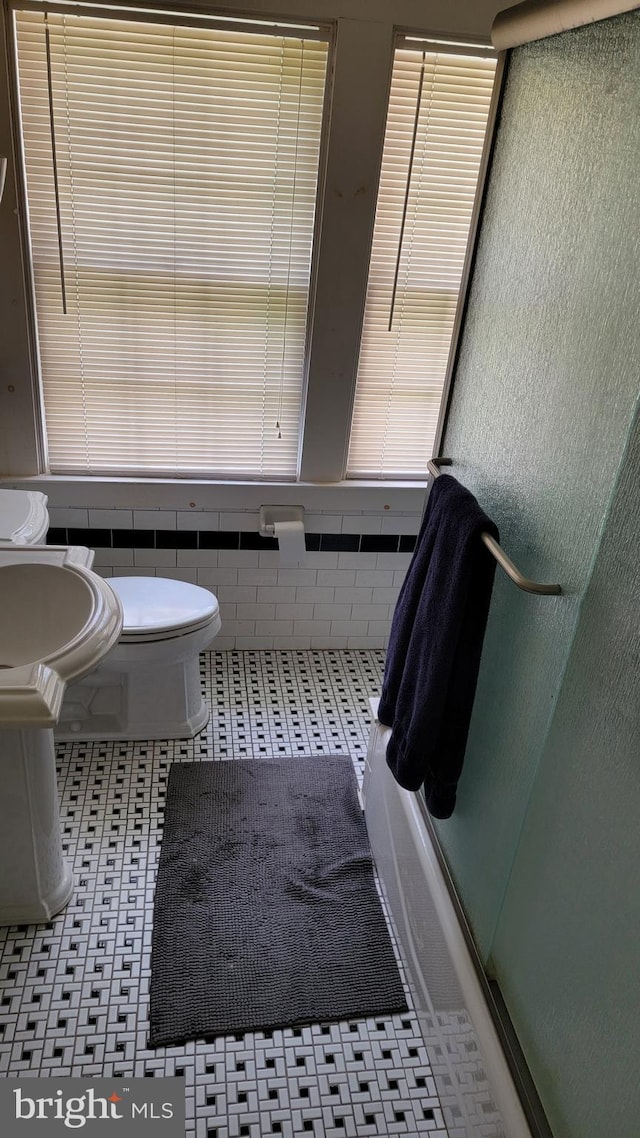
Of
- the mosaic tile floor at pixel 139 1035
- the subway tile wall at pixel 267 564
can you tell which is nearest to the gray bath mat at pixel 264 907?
the mosaic tile floor at pixel 139 1035

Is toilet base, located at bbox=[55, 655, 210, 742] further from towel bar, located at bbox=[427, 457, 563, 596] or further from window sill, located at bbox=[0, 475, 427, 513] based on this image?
towel bar, located at bbox=[427, 457, 563, 596]

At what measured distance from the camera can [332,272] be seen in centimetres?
258

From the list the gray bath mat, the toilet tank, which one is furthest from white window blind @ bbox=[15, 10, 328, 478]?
the gray bath mat

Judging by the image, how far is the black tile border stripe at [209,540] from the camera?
111 inches

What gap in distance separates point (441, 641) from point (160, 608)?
1.21m

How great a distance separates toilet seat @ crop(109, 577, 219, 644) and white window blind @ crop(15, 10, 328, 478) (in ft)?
1.48

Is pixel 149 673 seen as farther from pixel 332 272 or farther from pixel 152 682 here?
pixel 332 272

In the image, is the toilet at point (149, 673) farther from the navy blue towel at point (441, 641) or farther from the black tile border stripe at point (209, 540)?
the navy blue towel at point (441, 641)

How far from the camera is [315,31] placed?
229 centimetres

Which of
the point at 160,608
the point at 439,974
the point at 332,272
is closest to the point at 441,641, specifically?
the point at 439,974

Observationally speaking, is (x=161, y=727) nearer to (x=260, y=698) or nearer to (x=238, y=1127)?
(x=260, y=698)

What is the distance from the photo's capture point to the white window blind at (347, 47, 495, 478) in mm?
2428

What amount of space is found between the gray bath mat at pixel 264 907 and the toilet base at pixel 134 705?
0.61 feet

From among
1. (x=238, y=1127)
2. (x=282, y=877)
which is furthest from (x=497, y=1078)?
(x=282, y=877)
